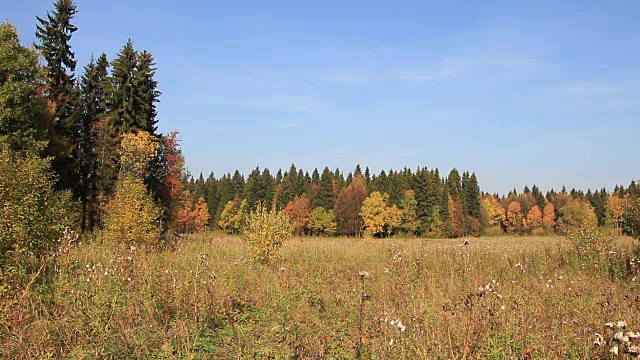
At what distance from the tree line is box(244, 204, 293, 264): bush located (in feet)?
140

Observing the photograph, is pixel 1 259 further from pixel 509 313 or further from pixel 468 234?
pixel 468 234

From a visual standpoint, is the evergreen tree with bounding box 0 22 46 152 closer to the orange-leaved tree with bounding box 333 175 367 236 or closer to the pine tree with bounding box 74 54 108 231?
the pine tree with bounding box 74 54 108 231

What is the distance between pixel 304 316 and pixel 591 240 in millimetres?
9998

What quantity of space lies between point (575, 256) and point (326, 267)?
7196 millimetres

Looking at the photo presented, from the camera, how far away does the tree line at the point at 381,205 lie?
65.7 metres

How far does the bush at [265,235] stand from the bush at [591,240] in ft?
28.9

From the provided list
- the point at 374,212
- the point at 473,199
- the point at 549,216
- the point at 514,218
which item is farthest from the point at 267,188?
the point at 549,216

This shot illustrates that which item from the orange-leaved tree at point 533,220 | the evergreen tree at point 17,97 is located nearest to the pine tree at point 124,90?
the evergreen tree at point 17,97

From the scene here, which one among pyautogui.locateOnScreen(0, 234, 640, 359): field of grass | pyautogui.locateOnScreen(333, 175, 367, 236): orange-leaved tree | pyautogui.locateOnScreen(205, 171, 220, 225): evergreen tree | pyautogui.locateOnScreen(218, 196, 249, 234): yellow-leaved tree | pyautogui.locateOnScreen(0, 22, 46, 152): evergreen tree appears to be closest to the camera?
pyautogui.locateOnScreen(0, 234, 640, 359): field of grass

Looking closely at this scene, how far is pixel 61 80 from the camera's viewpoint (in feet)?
87.5

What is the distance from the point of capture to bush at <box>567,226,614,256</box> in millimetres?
11859

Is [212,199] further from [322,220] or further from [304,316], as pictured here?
[304,316]

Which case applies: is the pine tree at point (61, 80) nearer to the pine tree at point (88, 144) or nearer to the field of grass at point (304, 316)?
the pine tree at point (88, 144)

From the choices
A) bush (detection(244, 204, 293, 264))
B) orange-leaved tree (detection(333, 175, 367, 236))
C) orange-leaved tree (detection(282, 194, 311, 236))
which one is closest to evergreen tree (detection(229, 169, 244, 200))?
orange-leaved tree (detection(282, 194, 311, 236))
